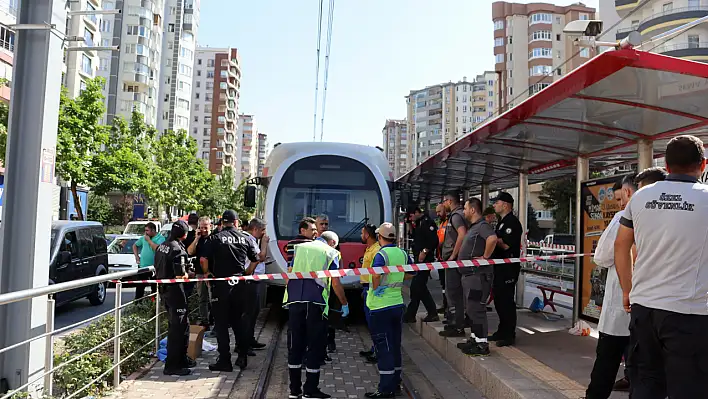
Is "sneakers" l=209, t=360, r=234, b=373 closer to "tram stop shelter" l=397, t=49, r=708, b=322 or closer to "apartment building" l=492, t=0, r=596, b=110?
"tram stop shelter" l=397, t=49, r=708, b=322

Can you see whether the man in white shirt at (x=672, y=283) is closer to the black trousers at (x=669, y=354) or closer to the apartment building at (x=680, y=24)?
the black trousers at (x=669, y=354)

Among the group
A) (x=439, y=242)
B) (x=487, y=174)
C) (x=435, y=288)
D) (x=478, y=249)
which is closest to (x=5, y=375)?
(x=478, y=249)

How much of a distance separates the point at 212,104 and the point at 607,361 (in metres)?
112

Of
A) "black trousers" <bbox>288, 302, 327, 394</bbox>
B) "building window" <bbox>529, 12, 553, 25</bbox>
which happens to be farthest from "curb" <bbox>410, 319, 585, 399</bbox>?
"building window" <bbox>529, 12, 553, 25</bbox>

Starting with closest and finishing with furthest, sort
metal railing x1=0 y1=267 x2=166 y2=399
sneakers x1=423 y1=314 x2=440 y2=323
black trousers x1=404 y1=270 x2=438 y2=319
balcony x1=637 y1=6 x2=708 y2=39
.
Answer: metal railing x1=0 y1=267 x2=166 y2=399
black trousers x1=404 y1=270 x2=438 y2=319
sneakers x1=423 y1=314 x2=440 y2=323
balcony x1=637 y1=6 x2=708 y2=39

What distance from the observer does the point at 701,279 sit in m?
3.15

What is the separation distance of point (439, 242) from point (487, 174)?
3.38m

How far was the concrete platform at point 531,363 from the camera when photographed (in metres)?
5.54

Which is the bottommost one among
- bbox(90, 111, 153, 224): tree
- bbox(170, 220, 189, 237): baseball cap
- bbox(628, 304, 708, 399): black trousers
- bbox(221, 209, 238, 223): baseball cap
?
bbox(628, 304, 708, 399): black trousers

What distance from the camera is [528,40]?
75.0 meters

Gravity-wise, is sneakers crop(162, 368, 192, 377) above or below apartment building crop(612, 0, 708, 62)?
below

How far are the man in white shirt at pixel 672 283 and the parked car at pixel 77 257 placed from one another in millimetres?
10393

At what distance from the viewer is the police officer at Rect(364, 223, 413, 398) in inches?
242

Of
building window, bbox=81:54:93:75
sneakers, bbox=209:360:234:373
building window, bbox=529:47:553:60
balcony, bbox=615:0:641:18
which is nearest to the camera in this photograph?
sneakers, bbox=209:360:234:373
